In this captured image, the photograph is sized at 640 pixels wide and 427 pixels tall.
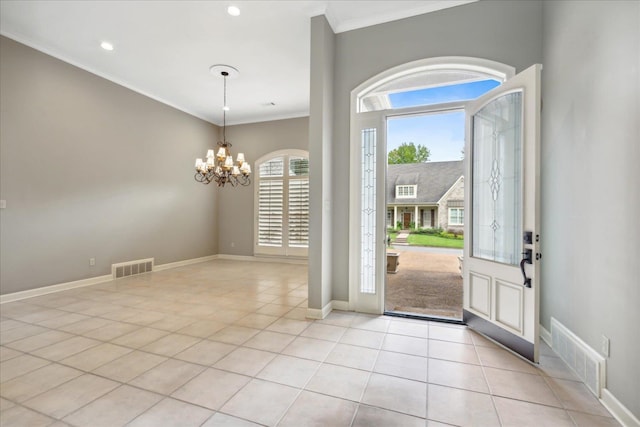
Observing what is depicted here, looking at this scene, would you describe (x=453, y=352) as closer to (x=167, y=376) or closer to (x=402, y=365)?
(x=402, y=365)

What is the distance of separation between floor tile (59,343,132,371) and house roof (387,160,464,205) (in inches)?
457

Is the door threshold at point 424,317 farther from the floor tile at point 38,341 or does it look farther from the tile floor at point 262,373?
the floor tile at point 38,341

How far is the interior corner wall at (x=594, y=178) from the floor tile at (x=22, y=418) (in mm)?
3379

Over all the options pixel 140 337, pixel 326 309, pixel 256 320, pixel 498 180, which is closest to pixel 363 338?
pixel 326 309

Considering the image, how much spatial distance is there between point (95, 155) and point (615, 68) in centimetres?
658

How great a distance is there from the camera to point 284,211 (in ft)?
23.9

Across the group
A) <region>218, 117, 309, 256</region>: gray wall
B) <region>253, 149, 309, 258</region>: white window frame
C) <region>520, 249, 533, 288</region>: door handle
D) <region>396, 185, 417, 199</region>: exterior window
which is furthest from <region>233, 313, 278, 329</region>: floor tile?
<region>396, 185, 417, 199</region>: exterior window

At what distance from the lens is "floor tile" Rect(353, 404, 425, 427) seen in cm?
168

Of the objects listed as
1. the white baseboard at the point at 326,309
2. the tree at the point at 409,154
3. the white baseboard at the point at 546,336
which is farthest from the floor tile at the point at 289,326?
the tree at the point at 409,154

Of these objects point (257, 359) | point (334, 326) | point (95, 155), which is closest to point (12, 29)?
point (95, 155)

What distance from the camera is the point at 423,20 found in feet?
11.2

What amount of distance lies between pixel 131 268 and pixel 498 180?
20.3 ft

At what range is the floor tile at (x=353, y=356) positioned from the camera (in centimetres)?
236

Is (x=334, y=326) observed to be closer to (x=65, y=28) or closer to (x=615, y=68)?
(x=615, y=68)
